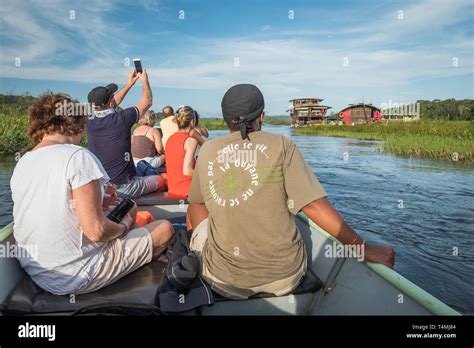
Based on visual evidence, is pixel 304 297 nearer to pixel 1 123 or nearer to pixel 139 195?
pixel 139 195

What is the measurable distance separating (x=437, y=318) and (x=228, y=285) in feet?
3.79

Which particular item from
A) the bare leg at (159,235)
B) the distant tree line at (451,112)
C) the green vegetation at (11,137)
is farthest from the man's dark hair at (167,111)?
the distant tree line at (451,112)

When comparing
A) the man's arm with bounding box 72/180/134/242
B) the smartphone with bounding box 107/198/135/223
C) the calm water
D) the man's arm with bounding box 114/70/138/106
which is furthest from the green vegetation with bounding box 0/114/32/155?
the man's arm with bounding box 72/180/134/242

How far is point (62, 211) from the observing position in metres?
2.22

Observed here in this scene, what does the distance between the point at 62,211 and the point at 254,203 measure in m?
1.12

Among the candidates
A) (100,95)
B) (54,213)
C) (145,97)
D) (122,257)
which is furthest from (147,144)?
(54,213)

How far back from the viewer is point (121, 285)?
8.73ft

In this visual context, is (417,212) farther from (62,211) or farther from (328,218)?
(62,211)

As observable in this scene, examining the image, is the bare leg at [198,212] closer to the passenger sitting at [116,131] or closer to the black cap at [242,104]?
the black cap at [242,104]

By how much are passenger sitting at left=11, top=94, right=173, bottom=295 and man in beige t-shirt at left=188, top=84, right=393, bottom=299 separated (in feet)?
2.16

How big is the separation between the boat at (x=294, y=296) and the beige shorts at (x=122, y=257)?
2.9 inches


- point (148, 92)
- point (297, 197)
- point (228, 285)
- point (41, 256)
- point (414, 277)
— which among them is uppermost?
point (148, 92)

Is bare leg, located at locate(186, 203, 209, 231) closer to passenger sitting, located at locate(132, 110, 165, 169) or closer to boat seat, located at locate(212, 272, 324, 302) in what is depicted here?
boat seat, located at locate(212, 272, 324, 302)

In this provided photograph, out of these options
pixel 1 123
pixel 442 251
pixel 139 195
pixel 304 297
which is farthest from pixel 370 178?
pixel 1 123
